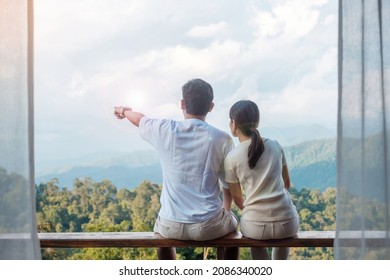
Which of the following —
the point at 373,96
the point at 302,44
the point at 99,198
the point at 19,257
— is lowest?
the point at 19,257

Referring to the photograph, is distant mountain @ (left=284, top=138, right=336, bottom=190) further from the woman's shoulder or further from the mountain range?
the woman's shoulder

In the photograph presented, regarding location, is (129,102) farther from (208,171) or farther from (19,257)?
(19,257)

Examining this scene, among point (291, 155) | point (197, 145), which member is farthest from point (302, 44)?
point (197, 145)

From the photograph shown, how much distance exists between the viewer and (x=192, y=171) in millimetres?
2330

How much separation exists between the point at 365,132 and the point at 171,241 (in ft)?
3.06

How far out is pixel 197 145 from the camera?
92.3 inches

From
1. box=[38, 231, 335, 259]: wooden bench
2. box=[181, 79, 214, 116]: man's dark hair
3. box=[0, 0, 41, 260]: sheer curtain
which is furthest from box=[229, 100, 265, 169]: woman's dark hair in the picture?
box=[0, 0, 41, 260]: sheer curtain

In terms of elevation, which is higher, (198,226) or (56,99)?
(56,99)

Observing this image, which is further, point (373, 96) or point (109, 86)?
point (109, 86)

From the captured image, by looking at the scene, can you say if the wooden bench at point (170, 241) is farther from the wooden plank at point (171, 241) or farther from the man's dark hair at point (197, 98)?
the man's dark hair at point (197, 98)

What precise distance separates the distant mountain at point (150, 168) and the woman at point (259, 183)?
1.33 ft

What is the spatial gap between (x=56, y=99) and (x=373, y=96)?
1.55 m

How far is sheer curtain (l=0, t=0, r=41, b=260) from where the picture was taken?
2281 millimetres

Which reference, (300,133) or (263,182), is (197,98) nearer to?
(263,182)
